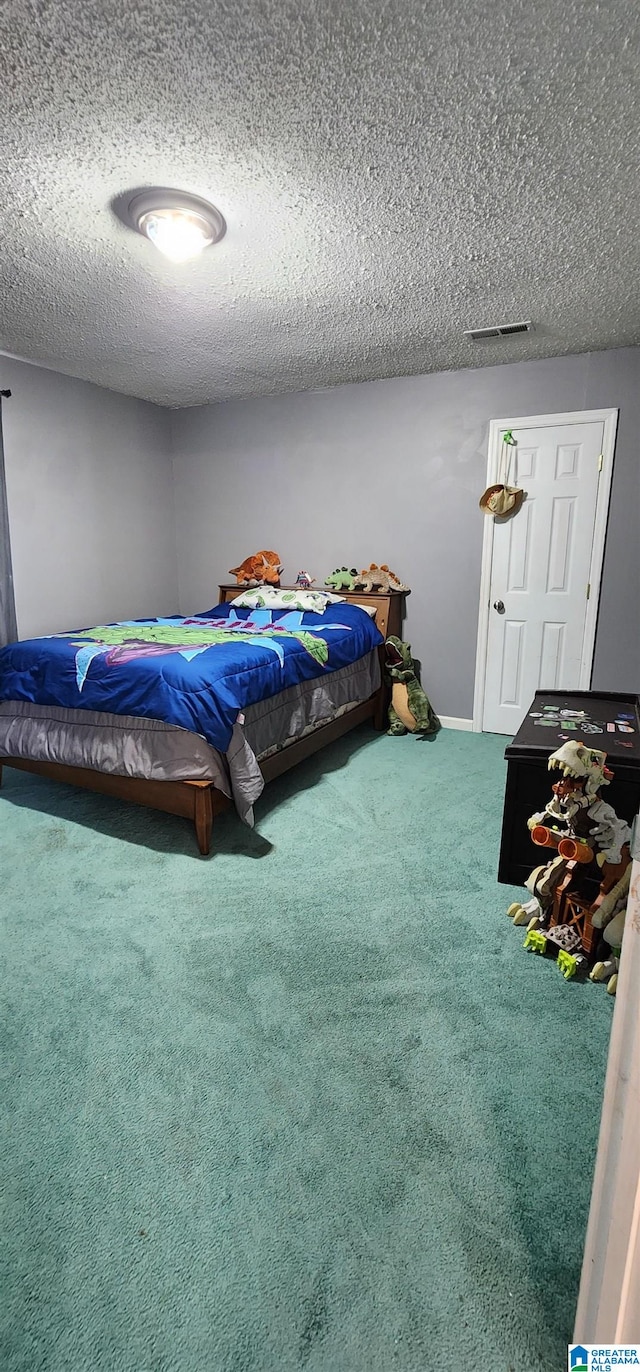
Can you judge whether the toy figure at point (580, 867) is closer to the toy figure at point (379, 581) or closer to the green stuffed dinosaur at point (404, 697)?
the green stuffed dinosaur at point (404, 697)

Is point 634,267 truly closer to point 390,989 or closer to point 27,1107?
point 390,989

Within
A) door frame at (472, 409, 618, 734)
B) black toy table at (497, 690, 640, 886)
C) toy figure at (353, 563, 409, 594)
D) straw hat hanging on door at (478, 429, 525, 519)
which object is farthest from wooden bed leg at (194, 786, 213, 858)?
straw hat hanging on door at (478, 429, 525, 519)

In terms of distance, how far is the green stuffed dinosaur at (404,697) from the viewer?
162 inches

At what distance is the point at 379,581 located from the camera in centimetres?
424

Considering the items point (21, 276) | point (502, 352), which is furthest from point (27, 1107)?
point (502, 352)

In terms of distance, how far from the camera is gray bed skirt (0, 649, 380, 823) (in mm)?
2551

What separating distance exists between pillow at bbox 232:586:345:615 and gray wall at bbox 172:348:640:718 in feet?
A: 1.56

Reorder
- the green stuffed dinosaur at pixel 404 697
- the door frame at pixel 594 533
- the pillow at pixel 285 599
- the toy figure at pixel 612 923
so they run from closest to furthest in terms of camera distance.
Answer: the toy figure at pixel 612 923, the door frame at pixel 594 533, the pillow at pixel 285 599, the green stuffed dinosaur at pixel 404 697

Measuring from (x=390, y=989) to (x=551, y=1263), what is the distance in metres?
0.74

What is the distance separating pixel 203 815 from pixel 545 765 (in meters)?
1.32

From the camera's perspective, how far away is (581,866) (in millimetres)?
1950

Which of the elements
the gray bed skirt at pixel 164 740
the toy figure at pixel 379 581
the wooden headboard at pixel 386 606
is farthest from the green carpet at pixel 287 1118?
the toy figure at pixel 379 581

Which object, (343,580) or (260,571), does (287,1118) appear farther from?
(260,571)
